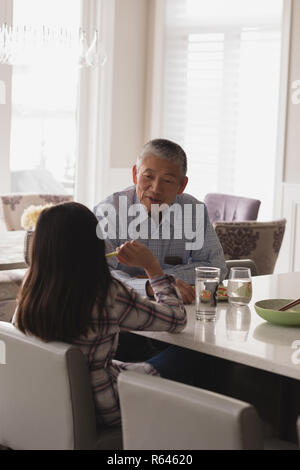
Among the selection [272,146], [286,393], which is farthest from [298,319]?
[272,146]

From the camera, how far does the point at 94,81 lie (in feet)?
20.1

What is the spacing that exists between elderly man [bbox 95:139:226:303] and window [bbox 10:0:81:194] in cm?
323

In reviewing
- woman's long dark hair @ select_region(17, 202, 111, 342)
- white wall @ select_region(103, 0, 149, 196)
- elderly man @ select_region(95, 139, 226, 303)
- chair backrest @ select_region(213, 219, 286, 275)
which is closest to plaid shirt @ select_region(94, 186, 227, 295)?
elderly man @ select_region(95, 139, 226, 303)

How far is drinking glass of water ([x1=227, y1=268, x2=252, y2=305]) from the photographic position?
219 cm

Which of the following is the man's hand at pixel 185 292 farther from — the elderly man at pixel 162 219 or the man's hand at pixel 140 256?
the man's hand at pixel 140 256

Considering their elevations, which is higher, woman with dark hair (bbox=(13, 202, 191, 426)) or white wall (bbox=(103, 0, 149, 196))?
white wall (bbox=(103, 0, 149, 196))

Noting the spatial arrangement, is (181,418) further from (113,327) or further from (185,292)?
(185,292)

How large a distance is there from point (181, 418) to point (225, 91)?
4.92 meters

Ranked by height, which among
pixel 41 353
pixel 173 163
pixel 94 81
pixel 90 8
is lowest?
pixel 41 353

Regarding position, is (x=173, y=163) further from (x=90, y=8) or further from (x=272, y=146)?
(x=90, y=8)

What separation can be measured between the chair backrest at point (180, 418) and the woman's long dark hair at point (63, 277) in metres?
0.32

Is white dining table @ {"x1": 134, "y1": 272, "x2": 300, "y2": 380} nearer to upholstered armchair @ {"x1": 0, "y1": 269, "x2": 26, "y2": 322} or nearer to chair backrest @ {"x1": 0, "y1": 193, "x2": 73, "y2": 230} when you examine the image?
upholstered armchair @ {"x1": 0, "y1": 269, "x2": 26, "y2": 322}
